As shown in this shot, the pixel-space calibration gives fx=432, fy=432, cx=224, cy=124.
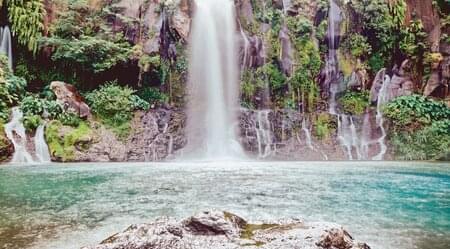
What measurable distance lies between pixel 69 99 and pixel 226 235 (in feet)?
46.6

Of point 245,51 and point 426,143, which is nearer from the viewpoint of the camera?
point 426,143

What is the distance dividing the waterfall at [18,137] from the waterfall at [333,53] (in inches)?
488

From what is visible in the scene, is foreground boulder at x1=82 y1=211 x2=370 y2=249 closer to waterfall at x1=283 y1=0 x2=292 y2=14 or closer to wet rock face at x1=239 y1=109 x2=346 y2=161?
wet rock face at x1=239 y1=109 x2=346 y2=161

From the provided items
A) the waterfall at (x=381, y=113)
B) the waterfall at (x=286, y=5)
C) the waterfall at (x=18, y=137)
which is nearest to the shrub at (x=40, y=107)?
the waterfall at (x=18, y=137)

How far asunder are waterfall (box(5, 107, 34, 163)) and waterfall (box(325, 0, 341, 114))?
12.4 m

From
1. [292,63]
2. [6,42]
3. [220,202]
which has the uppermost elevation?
[6,42]

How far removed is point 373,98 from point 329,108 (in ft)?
6.39

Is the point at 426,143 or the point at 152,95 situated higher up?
the point at 152,95

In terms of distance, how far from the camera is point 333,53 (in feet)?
64.5

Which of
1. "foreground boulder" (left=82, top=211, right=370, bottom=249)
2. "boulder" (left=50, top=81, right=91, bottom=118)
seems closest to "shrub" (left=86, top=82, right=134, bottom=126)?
"boulder" (left=50, top=81, right=91, bottom=118)

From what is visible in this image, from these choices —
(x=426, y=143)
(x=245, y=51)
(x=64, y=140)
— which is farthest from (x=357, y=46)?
(x=64, y=140)

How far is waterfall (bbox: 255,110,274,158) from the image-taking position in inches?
682

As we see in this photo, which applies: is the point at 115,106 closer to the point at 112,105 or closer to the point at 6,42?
the point at 112,105

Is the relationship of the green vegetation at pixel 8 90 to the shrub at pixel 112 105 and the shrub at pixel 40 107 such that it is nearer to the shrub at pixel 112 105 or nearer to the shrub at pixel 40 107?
the shrub at pixel 40 107
